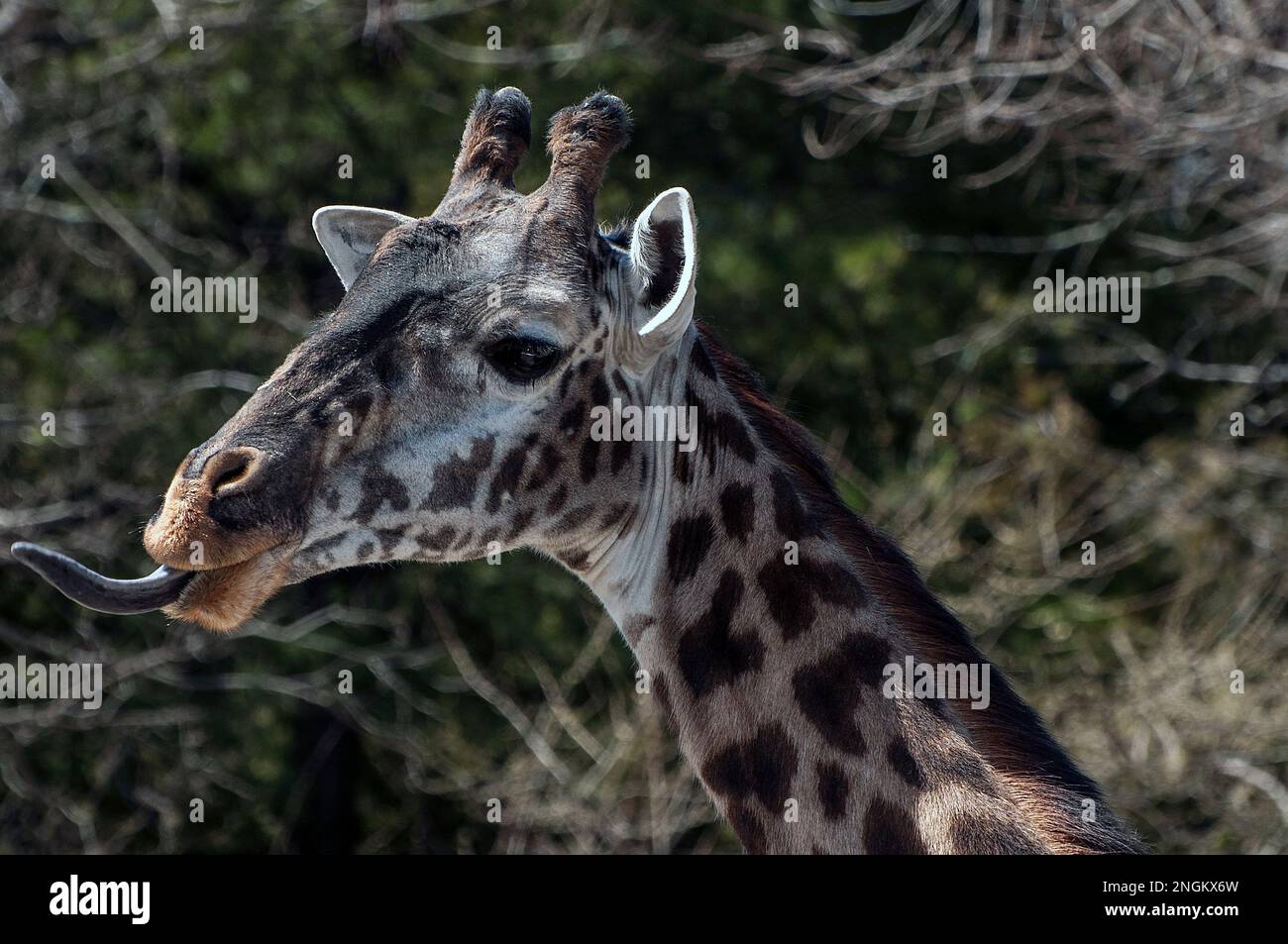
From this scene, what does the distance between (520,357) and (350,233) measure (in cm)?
85

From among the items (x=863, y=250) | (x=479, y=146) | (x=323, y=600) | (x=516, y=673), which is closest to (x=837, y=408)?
(x=863, y=250)

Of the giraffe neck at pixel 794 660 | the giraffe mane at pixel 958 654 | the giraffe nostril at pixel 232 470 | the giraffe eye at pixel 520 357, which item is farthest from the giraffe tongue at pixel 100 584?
the giraffe mane at pixel 958 654

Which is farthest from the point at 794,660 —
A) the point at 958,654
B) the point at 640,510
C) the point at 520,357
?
the point at 520,357

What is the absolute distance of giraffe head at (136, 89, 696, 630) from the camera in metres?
3.70

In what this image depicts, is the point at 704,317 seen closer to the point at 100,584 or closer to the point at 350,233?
the point at 350,233

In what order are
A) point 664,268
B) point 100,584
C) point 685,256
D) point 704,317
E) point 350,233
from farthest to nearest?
point 704,317 < point 350,233 < point 664,268 < point 685,256 < point 100,584

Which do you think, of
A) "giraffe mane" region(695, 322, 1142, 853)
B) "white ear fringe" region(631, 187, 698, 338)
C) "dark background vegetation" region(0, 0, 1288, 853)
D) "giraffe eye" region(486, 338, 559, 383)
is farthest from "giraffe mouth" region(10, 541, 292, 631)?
"dark background vegetation" region(0, 0, 1288, 853)

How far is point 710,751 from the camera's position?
4012 mm

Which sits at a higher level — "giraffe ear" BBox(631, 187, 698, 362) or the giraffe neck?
"giraffe ear" BBox(631, 187, 698, 362)

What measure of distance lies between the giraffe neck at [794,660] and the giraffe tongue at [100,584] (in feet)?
3.63

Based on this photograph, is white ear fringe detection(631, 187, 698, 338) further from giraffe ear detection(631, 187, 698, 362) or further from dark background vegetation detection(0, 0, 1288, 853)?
dark background vegetation detection(0, 0, 1288, 853)

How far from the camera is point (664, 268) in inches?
163

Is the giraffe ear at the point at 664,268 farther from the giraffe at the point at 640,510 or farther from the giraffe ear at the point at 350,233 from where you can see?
the giraffe ear at the point at 350,233

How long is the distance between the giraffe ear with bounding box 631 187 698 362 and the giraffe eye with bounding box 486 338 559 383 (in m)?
0.24
